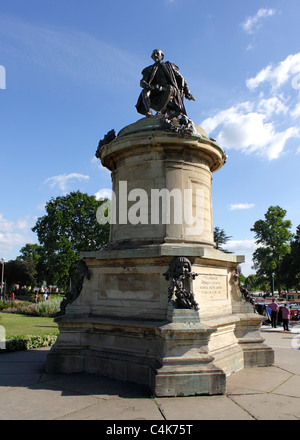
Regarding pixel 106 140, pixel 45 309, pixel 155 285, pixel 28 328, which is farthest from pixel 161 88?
pixel 45 309

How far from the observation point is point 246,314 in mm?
8414

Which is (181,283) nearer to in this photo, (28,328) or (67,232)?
(28,328)

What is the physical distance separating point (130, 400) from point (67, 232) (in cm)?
3490

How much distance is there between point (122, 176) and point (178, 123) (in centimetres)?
176

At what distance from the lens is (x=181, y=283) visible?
6.28 m

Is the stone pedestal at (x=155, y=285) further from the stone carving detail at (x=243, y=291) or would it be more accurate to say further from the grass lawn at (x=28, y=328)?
the grass lawn at (x=28, y=328)

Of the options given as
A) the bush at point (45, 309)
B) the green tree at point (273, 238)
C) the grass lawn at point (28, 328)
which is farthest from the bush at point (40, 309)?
the green tree at point (273, 238)

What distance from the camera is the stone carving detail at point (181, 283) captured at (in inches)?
246

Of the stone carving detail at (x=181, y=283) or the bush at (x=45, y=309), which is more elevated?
the stone carving detail at (x=181, y=283)

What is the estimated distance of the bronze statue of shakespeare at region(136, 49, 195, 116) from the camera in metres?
8.86

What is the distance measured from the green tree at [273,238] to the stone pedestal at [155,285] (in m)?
46.8

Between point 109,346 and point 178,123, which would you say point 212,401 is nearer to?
point 109,346
